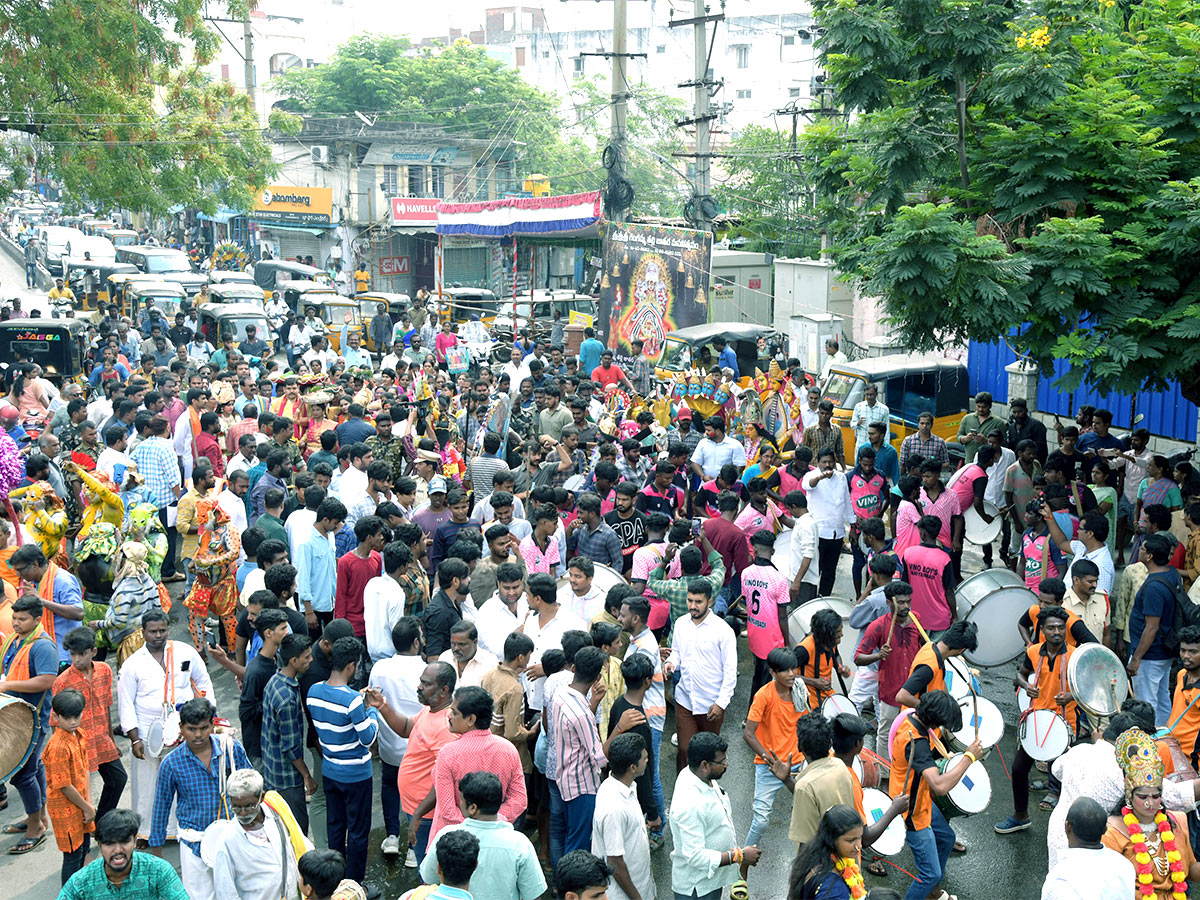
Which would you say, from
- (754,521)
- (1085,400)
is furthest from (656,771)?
(1085,400)

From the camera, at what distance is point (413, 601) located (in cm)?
844

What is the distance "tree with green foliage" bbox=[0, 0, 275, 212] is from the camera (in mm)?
20031

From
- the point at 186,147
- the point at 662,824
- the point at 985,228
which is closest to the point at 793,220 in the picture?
the point at 186,147

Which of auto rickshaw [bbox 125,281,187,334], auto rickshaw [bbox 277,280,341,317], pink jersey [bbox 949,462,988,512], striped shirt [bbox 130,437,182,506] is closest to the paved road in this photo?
pink jersey [bbox 949,462,988,512]

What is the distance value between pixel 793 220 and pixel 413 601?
27.3 meters

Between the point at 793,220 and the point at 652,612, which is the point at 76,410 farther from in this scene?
the point at 793,220

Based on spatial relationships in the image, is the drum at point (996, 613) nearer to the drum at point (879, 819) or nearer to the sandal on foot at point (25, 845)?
the drum at point (879, 819)

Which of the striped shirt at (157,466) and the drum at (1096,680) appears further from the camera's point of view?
the striped shirt at (157,466)

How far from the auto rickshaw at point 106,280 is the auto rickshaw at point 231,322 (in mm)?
7060

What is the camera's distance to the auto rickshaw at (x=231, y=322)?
85.1 feet

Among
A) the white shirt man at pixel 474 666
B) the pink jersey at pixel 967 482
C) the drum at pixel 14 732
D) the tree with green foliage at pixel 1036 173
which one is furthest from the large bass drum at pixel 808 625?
the drum at pixel 14 732

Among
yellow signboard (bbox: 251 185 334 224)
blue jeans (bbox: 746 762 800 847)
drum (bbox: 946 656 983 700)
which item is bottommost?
blue jeans (bbox: 746 762 800 847)

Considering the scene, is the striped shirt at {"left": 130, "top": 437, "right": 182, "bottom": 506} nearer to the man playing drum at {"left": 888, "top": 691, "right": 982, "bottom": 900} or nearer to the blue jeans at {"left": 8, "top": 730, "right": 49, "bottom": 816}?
the blue jeans at {"left": 8, "top": 730, "right": 49, "bottom": 816}

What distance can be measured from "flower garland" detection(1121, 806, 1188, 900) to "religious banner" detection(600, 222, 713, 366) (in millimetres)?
16982
